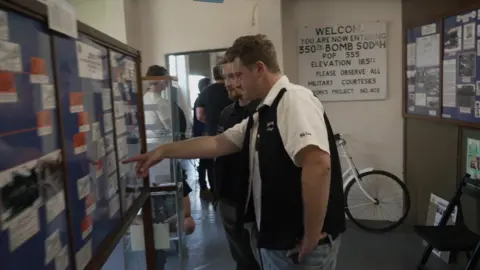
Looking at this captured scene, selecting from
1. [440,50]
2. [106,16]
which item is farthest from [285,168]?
[106,16]

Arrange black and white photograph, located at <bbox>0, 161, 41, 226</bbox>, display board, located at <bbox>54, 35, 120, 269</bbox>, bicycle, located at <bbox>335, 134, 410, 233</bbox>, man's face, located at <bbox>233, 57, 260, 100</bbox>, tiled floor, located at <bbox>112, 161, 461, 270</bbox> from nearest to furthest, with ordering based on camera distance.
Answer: black and white photograph, located at <bbox>0, 161, 41, 226</bbox>, display board, located at <bbox>54, 35, 120, 269</bbox>, man's face, located at <bbox>233, 57, 260, 100</bbox>, tiled floor, located at <bbox>112, 161, 461, 270</bbox>, bicycle, located at <bbox>335, 134, 410, 233</bbox>

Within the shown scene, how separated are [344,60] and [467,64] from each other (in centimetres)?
128

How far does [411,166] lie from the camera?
3760 mm

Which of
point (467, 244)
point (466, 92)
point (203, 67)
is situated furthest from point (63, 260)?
point (203, 67)

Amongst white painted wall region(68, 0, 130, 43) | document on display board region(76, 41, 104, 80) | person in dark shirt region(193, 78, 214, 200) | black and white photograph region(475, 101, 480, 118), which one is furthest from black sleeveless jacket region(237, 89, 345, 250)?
white painted wall region(68, 0, 130, 43)

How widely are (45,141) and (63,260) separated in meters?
0.26

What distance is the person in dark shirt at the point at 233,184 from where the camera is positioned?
6.08ft

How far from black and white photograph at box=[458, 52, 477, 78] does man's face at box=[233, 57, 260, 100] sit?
70.9 inches

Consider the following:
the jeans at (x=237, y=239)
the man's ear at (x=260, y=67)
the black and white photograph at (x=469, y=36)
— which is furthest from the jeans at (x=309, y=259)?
the black and white photograph at (x=469, y=36)

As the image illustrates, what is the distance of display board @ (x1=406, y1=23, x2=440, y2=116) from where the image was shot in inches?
123

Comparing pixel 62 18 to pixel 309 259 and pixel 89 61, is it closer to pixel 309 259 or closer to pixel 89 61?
pixel 89 61

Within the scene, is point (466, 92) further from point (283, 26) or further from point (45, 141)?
point (45, 141)

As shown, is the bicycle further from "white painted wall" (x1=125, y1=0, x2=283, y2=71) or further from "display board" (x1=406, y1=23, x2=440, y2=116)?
"white painted wall" (x1=125, y1=0, x2=283, y2=71)

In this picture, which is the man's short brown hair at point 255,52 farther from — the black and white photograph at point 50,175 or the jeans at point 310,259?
the black and white photograph at point 50,175
